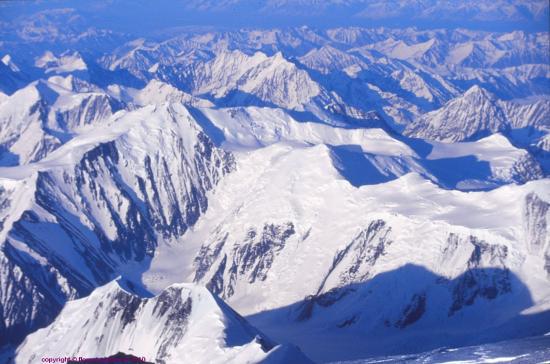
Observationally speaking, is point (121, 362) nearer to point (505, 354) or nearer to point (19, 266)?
point (505, 354)

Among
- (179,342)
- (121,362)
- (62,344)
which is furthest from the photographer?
(62,344)

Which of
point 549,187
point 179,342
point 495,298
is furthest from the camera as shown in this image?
point 549,187

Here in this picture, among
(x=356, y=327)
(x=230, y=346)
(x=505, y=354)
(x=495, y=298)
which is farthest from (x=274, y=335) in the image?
(x=505, y=354)

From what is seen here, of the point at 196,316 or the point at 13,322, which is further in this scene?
the point at 13,322

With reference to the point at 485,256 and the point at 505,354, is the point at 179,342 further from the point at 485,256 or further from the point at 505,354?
the point at 485,256

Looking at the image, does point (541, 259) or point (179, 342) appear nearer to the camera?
point (179, 342)

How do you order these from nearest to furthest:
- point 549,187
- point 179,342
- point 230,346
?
1. point 230,346
2. point 179,342
3. point 549,187

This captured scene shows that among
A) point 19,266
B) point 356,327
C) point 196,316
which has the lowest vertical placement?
point 356,327

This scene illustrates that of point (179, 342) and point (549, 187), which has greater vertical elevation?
point (549, 187)

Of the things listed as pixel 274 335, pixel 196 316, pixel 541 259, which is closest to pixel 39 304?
pixel 274 335
